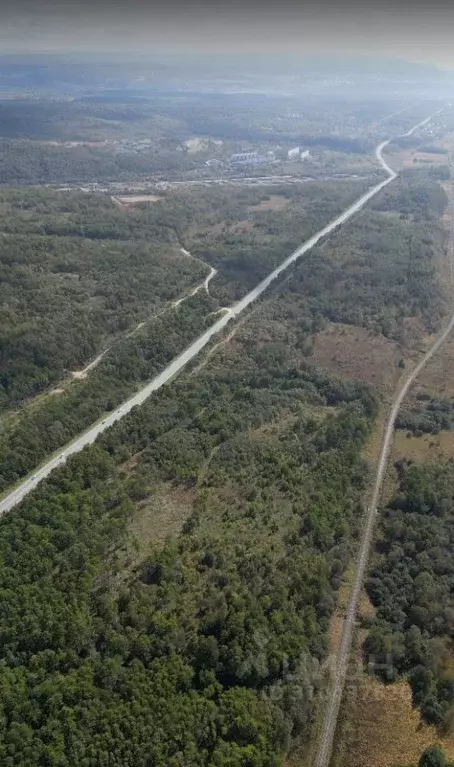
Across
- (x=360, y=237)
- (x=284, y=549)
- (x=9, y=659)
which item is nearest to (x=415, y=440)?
(x=284, y=549)

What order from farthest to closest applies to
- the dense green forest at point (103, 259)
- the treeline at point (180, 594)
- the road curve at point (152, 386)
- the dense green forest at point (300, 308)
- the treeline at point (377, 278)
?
the treeline at point (377, 278), the dense green forest at point (103, 259), the dense green forest at point (300, 308), the road curve at point (152, 386), the treeline at point (180, 594)

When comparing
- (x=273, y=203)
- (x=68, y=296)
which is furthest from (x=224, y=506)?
(x=273, y=203)

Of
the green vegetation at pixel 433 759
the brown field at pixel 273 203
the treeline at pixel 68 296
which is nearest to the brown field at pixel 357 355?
the treeline at pixel 68 296

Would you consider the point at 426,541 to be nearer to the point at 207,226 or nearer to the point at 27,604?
the point at 27,604

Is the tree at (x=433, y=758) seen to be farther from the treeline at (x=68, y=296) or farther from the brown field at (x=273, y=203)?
the brown field at (x=273, y=203)

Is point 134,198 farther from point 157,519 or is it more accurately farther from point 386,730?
point 386,730
